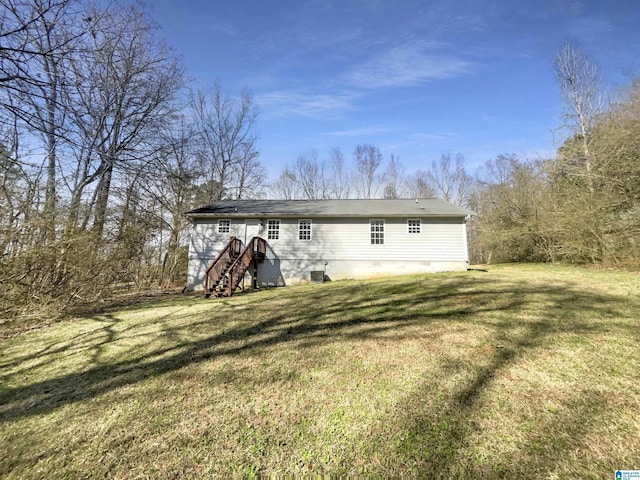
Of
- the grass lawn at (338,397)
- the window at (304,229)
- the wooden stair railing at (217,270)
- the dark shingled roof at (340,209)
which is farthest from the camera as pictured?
the window at (304,229)

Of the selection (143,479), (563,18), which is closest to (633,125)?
(563,18)

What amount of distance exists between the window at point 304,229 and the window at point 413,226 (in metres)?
4.94

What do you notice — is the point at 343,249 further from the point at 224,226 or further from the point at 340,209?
the point at 224,226

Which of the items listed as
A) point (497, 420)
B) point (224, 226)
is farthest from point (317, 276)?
point (497, 420)

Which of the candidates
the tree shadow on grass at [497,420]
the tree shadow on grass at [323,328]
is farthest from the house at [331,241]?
the tree shadow on grass at [497,420]

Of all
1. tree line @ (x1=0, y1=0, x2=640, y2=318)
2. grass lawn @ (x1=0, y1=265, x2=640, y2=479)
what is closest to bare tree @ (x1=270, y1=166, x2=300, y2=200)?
tree line @ (x1=0, y1=0, x2=640, y2=318)

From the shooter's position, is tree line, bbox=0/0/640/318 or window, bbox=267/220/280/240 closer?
tree line, bbox=0/0/640/318

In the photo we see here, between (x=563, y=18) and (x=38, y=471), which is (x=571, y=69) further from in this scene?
(x=38, y=471)

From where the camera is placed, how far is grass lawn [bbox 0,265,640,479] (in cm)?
210

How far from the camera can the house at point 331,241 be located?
12.8m

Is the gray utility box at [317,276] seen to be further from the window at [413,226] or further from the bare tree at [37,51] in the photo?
the bare tree at [37,51]

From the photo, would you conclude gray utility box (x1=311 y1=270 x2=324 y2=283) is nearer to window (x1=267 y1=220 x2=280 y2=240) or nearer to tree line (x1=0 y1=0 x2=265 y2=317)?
window (x1=267 y1=220 x2=280 y2=240)

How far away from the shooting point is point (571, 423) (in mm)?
2357

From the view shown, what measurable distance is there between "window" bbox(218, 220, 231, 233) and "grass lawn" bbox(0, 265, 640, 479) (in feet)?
27.4
